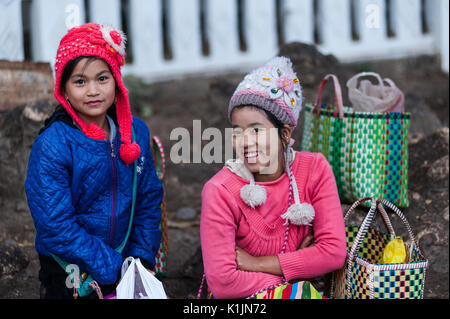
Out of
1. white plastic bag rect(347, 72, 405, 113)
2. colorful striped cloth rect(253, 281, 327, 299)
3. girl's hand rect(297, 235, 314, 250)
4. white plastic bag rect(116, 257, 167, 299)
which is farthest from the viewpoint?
white plastic bag rect(347, 72, 405, 113)

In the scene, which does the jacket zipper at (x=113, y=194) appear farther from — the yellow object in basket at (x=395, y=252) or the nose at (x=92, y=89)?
the yellow object in basket at (x=395, y=252)

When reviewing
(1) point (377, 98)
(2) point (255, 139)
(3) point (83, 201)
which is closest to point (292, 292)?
(2) point (255, 139)

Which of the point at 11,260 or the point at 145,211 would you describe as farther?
the point at 11,260

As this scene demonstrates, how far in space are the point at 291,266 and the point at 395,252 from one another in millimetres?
578

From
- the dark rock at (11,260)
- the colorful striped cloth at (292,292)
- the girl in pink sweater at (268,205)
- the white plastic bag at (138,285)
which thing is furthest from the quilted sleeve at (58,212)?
the dark rock at (11,260)

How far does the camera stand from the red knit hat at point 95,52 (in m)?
2.60

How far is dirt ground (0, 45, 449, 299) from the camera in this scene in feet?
11.8

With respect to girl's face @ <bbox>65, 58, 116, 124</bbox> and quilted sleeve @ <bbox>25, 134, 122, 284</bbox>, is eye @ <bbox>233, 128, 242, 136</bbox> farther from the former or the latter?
quilted sleeve @ <bbox>25, 134, 122, 284</bbox>

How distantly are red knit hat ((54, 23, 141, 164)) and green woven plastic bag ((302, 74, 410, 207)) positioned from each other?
5.10 feet

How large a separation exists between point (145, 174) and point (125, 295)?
78 cm

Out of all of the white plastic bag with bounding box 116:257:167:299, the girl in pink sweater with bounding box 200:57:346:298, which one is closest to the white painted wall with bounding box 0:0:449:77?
the girl in pink sweater with bounding box 200:57:346:298

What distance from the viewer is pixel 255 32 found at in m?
7.45

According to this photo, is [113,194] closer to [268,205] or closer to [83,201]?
[83,201]

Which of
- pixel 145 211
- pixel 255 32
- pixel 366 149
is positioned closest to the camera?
pixel 145 211
